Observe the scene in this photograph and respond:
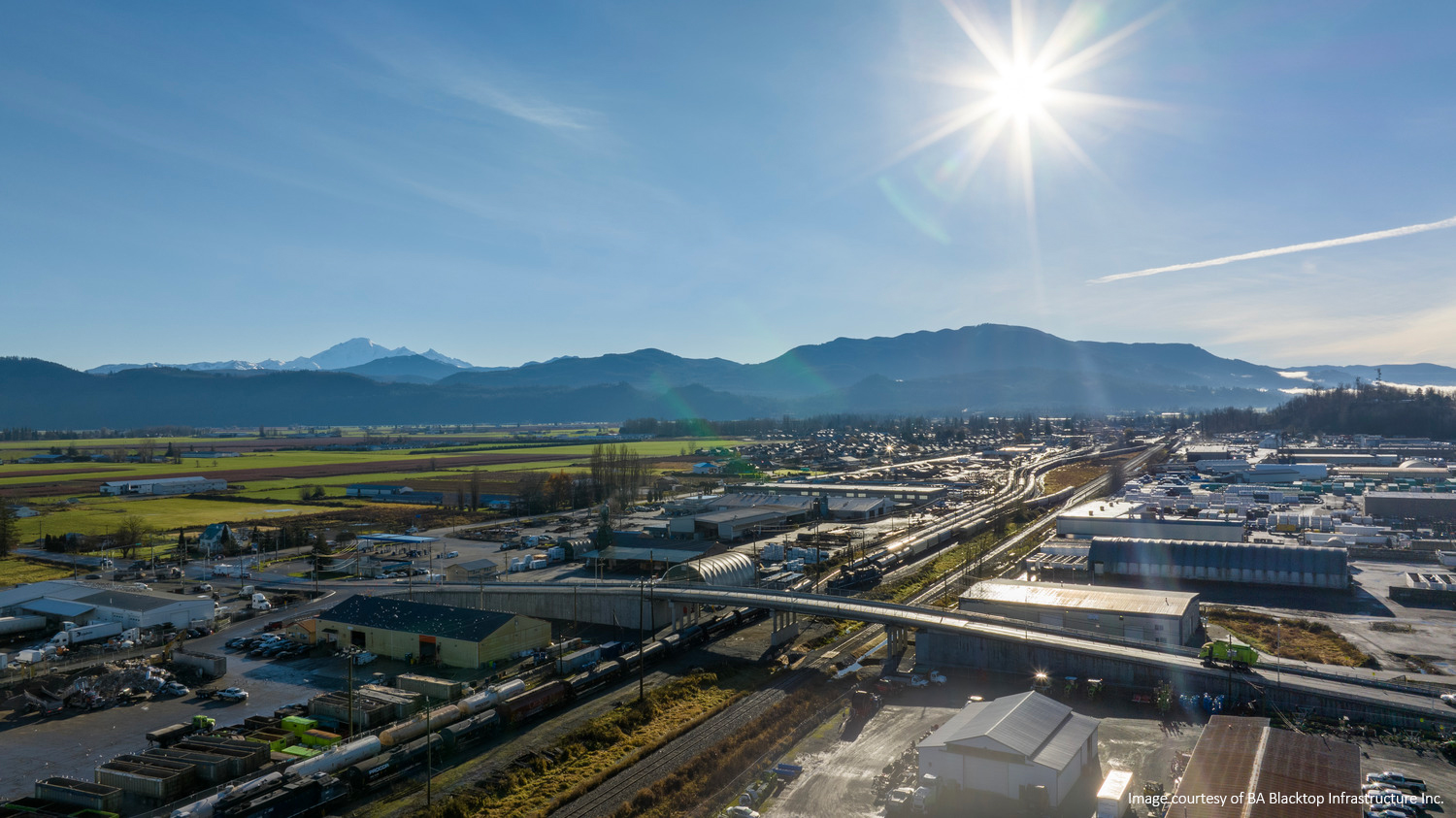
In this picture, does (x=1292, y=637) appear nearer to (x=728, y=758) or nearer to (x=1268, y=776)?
(x=1268, y=776)

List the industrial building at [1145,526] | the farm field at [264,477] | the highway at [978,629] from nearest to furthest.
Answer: the highway at [978,629], the industrial building at [1145,526], the farm field at [264,477]

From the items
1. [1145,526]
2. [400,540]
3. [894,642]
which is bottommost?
[894,642]

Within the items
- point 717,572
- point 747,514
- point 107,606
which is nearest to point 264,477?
point 107,606

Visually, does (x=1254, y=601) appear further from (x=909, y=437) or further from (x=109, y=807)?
(x=909, y=437)

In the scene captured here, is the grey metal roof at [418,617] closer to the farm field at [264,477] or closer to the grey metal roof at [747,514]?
the grey metal roof at [747,514]

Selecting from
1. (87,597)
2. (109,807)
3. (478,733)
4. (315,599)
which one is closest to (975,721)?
(478,733)

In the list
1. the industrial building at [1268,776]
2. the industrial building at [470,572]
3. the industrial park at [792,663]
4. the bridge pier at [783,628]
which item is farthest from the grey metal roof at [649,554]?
the industrial building at [1268,776]

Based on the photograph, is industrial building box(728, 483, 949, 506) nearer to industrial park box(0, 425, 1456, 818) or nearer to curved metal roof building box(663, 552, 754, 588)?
industrial park box(0, 425, 1456, 818)

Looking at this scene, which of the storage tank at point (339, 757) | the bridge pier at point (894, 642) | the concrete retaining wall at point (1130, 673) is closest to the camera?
the storage tank at point (339, 757)
